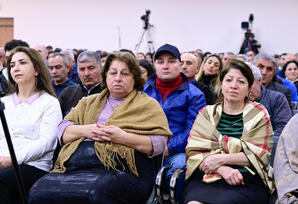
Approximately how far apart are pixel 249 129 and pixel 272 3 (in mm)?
8555

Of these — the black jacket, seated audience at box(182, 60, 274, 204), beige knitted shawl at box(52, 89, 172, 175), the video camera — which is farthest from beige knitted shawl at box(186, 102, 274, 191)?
the video camera

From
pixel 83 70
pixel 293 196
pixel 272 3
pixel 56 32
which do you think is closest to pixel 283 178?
pixel 293 196

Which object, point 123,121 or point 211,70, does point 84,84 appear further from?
point 211,70

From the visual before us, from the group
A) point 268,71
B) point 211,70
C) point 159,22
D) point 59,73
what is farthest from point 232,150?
point 159,22

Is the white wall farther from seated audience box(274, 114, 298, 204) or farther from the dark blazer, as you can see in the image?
seated audience box(274, 114, 298, 204)

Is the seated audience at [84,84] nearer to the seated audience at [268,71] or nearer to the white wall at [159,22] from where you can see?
the seated audience at [268,71]

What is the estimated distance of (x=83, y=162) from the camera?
2084mm

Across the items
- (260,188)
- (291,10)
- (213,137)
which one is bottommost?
(260,188)

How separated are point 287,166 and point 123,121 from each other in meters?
0.90

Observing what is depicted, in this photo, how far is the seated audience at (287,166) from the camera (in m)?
1.84

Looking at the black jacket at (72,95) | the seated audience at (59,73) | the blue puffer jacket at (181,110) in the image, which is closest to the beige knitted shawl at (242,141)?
the blue puffer jacket at (181,110)

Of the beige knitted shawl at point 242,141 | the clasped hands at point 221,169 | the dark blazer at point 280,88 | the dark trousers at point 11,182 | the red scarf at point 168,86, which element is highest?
the red scarf at point 168,86

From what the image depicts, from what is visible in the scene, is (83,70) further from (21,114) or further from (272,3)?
(272,3)

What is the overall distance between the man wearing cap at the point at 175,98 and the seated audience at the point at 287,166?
0.64 meters
